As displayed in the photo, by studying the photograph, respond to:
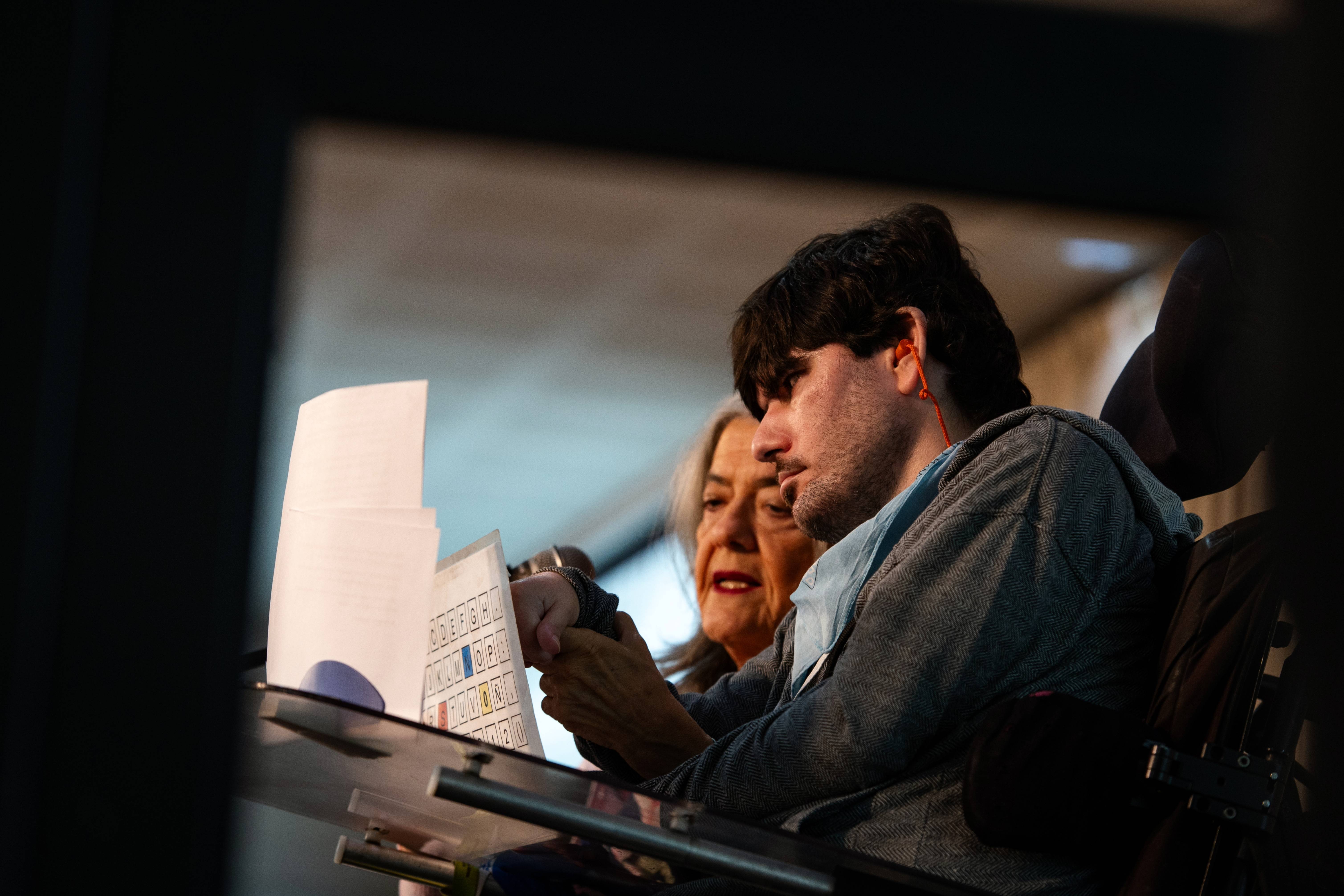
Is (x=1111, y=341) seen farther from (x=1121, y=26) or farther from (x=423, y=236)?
(x=1121, y=26)

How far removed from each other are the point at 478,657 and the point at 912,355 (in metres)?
0.73

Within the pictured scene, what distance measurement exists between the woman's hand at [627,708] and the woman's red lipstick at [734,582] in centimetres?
107

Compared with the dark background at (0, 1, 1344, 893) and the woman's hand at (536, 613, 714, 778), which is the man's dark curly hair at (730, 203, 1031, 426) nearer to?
the woman's hand at (536, 613, 714, 778)

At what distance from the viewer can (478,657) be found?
38.1 inches

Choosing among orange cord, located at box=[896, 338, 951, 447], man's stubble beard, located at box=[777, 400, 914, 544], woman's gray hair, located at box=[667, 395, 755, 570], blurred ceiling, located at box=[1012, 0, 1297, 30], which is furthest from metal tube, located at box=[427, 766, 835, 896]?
woman's gray hair, located at box=[667, 395, 755, 570]

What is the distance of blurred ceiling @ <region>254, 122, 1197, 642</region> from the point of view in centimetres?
446

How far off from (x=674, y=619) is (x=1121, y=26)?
246 centimetres

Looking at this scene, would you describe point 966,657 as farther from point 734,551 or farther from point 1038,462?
point 734,551

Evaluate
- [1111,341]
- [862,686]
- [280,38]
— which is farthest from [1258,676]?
[1111,341]

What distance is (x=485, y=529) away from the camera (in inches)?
356

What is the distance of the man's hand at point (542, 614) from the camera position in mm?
1122

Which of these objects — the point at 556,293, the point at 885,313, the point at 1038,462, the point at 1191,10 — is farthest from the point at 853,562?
the point at 556,293

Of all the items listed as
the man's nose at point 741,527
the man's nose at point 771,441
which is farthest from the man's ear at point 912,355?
the man's nose at point 741,527

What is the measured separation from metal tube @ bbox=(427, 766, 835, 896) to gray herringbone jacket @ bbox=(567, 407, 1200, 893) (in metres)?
0.19
